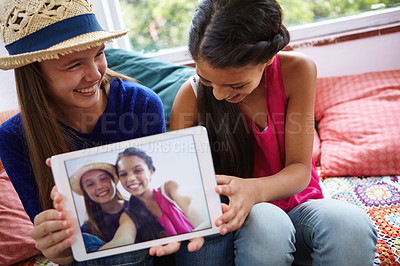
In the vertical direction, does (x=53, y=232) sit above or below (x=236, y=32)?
below

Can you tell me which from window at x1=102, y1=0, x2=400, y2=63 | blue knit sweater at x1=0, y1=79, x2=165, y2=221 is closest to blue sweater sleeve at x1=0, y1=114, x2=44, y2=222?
blue knit sweater at x1=0, y1=79, x2=165, y2=221

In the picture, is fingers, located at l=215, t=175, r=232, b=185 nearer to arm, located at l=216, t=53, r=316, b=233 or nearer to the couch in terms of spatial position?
arm, located at l=216, t=53, r=316, b=233

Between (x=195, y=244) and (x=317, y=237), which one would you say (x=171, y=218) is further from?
(x=317, y=237)

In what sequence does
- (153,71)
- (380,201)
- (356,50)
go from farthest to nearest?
(356,50), (153,71), (380,201)

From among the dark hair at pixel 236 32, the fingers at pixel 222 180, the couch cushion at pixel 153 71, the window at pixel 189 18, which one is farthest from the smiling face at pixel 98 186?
the window at pixel 189 18

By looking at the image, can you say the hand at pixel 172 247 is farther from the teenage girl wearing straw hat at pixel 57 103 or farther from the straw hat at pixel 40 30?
the straw hat at pixel 40 30

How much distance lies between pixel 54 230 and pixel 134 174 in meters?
0.21

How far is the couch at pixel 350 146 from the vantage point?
116 centimetres

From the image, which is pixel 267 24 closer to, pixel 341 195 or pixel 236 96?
pixel 236 96

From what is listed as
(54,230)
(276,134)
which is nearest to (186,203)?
(54,230)

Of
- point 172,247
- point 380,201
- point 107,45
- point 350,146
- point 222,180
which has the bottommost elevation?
point 380,201

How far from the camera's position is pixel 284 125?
1006 mm

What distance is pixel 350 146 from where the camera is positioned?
1417 millimetres

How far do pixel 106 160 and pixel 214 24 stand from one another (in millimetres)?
385
